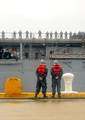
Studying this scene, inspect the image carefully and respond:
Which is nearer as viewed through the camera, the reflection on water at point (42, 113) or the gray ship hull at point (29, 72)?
the reflection on water at point (42, 113)

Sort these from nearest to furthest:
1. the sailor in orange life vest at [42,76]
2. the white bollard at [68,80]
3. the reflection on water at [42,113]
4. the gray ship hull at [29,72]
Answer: the reflection on water at [42,113]
the sailor in orange life vest at [42,76]
the white bollard at [68,80]
the gray ship hull at [29,72]

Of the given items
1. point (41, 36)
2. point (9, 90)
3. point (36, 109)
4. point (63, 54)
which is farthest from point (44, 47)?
point (36, 109)

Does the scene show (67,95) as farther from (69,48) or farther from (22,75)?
(69,48)

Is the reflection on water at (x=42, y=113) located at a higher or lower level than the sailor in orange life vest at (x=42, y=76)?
lower

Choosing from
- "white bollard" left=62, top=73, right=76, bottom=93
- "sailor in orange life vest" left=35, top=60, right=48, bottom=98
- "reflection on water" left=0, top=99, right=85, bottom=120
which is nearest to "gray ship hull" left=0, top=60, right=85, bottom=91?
"white bollard" left=62, top=73, right=76, bottom=93

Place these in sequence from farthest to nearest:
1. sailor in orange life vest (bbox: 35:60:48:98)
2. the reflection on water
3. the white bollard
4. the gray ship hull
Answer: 1. the gray ship hull
2. the white bollard
3. sailor in orange life vest (bbox: 35:60:48:98)
4. the reflection on water

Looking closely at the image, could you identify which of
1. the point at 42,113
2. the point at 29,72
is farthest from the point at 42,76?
the point at 29,72

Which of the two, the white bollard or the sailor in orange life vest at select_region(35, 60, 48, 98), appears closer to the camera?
the sailor in orange life vest at select_region(35, 60, 48, 98)

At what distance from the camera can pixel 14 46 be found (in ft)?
237

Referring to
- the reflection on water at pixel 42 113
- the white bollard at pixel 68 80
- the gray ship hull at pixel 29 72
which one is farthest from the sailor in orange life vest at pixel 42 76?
the gray ship hull at pixel 29 72

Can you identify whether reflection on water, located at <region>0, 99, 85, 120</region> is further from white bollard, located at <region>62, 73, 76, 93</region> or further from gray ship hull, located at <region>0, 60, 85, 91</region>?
gray ship hull, located at <region>0, 60, 85, 91</region>

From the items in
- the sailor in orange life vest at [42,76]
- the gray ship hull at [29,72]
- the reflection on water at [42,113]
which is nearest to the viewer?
the reflection on water at [42,113]

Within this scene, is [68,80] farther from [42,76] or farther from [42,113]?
[42,113]

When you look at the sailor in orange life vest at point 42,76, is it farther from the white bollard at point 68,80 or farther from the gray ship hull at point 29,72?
the gray ship hull at point 29,72
